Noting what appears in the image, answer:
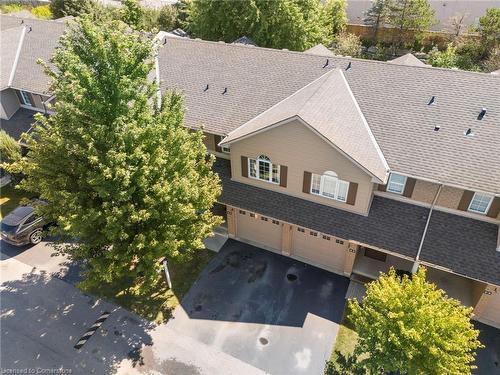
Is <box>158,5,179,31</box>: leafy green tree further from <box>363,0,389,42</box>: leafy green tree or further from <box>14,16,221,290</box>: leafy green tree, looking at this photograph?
<box>14,16,221,290</box>: leafy green tree

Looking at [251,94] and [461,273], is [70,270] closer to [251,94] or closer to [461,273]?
[251,94]

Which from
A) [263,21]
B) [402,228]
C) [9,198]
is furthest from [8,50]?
[402,228]

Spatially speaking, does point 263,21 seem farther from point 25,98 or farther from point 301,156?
point 301,156

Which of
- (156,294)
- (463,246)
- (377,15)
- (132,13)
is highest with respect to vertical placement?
(132,13)

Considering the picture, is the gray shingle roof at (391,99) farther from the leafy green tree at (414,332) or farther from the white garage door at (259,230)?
the leafy green tree at (414,332)

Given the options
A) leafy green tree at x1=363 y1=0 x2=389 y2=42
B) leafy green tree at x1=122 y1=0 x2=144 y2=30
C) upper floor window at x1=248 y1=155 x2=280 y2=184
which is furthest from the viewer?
leafy green tree at x1=122 y1=0 x2=144 y2=30

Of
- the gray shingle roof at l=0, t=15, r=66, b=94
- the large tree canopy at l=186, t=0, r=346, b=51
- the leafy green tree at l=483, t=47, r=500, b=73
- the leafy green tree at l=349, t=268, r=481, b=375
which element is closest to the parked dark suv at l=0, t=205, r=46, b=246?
the gray shingle roof at l=0, t=15, r=66, b=94
